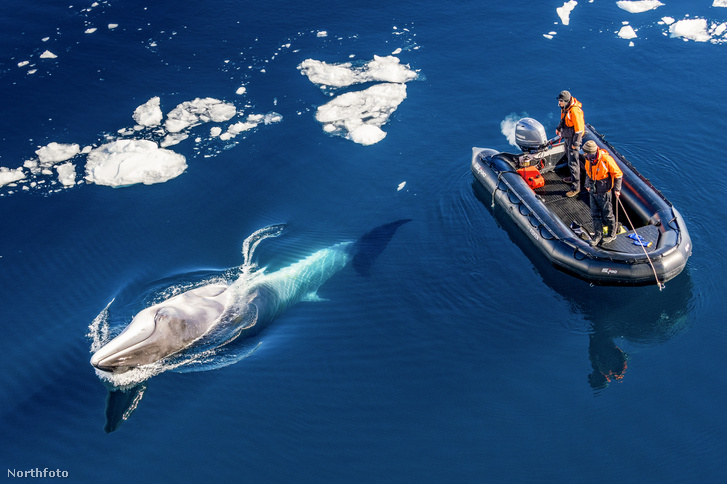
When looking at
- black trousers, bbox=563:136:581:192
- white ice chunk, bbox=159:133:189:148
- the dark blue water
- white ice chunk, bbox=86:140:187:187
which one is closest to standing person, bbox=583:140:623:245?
the dark blue water

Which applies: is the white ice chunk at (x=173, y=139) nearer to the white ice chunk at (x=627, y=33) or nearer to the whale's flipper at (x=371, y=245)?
the whale's flipper at (x=371, y=245)

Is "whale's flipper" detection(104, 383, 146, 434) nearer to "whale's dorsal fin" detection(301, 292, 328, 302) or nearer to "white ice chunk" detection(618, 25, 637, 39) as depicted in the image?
"whale's dorsal fin" detection(301, 292, 328, 302)

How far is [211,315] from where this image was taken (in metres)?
13.3

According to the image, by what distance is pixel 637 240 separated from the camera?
45.6 ft

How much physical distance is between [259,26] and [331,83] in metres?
5.42

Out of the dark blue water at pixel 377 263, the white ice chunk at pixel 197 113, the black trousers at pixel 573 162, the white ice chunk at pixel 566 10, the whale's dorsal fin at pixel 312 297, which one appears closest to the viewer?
the dark blue water at pixel 377 263

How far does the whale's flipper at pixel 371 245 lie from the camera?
1489 cm

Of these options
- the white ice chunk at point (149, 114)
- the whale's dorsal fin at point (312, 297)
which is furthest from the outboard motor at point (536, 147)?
the white ice chunk at point (149, 114)

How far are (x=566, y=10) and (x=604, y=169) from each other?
1306 centimetres

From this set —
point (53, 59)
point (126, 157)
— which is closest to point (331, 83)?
point (126, 157)

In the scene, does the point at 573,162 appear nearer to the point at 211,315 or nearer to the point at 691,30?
the point at 211,315

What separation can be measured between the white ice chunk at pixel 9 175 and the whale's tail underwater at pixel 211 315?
304 inches

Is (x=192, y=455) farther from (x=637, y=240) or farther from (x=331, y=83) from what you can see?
(x=331, y=83)

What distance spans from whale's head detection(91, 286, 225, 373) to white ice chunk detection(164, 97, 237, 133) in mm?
7954
